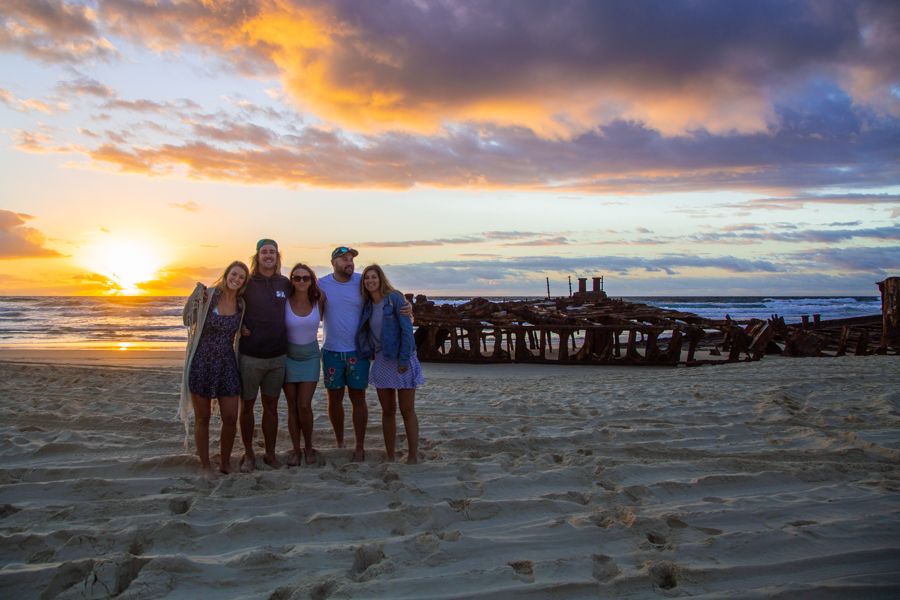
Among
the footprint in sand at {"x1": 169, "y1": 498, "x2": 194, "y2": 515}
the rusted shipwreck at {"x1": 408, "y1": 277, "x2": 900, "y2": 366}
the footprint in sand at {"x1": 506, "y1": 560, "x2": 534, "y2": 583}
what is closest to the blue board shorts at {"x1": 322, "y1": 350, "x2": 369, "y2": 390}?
the footprint in sand at {"x1": 169, "y1": 498, "x2": 194, "y2": 515}

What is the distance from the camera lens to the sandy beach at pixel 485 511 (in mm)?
2869

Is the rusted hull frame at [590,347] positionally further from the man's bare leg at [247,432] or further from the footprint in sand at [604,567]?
the footprint in sand at [604,567]

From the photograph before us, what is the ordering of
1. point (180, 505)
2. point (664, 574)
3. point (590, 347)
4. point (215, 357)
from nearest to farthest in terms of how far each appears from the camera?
point (664, 574), point (180, 505), point (215, 357), point (590, 347)

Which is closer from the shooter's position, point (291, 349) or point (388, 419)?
point (291, 349)

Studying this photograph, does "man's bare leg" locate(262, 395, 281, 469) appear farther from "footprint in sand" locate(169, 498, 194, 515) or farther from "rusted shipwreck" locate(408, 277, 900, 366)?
"rusted shipwreck" locate(408, 277, 900, 366)

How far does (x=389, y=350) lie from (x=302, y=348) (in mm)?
701

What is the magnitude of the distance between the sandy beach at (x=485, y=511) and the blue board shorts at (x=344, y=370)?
653 mm

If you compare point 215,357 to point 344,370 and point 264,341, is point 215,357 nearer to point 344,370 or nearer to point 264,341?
point 264,341

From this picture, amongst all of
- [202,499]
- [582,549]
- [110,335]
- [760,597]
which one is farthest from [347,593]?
[110,335]

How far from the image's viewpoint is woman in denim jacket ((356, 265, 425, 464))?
482 cm

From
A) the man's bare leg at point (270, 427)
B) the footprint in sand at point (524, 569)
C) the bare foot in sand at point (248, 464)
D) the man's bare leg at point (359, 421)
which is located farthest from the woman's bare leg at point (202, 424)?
the footprint in sand at point (524, 569)

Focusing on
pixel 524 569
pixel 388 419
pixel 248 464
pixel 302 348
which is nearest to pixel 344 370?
pixel 302 348

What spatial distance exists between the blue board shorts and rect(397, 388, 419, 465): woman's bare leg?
0.34 m

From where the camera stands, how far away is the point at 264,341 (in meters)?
4.64
